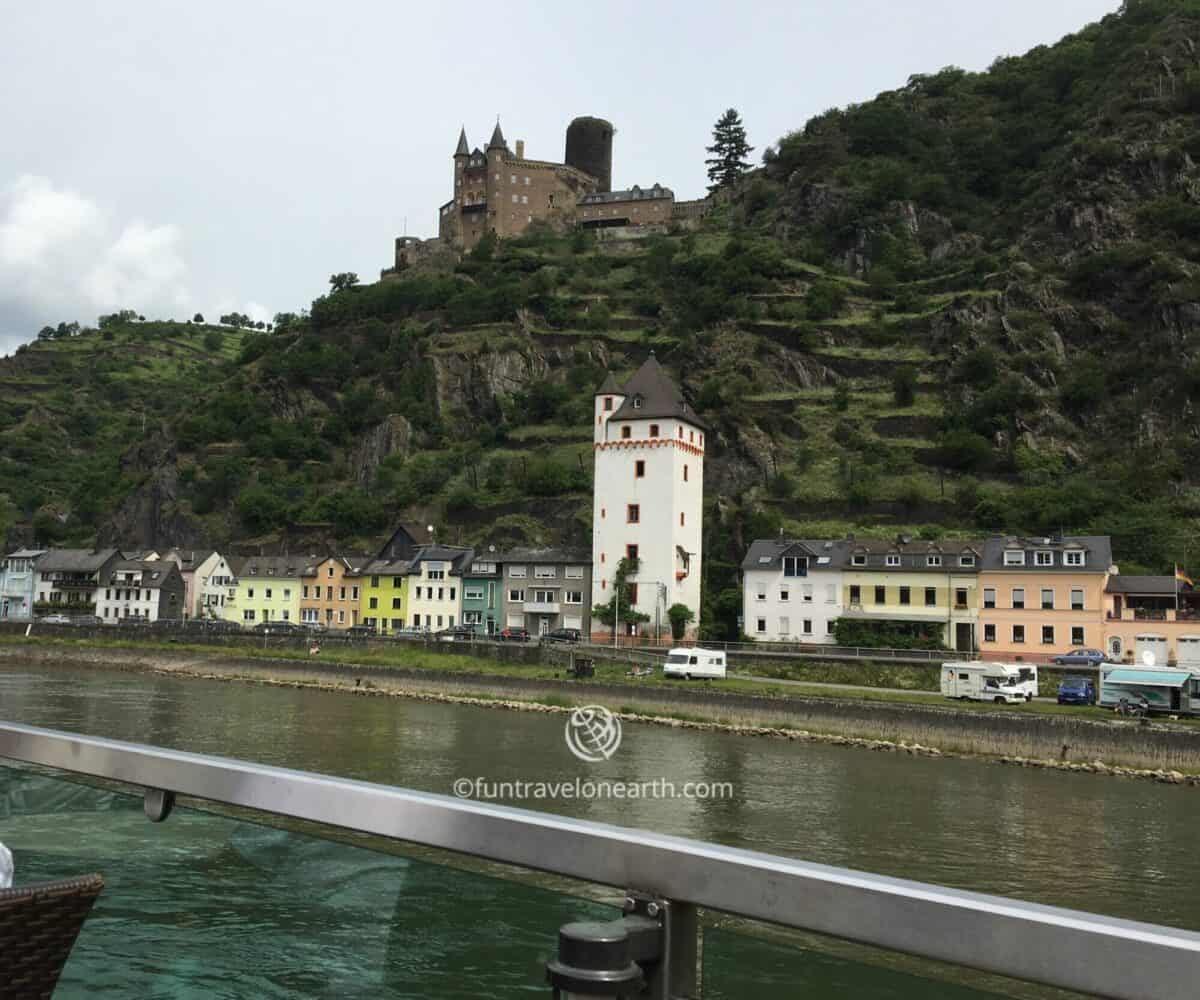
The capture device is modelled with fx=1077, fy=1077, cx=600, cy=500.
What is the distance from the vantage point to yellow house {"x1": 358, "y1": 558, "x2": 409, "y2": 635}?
60.0m

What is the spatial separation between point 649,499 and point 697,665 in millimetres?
14192

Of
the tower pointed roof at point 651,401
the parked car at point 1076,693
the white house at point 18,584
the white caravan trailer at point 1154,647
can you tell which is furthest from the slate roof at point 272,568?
the white caravan trailer at point 1154,647

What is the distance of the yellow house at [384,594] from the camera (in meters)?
60.0

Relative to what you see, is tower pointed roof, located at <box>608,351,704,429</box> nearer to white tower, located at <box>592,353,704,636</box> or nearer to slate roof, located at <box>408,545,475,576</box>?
white tower, located at <box>592,353,704,636</box>

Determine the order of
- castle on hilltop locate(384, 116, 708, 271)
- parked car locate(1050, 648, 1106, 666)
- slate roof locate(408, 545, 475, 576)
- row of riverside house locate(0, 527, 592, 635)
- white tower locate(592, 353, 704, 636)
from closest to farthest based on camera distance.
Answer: parked car locate(1050, 648, 1106, 666)
white tower locate(592, 353, 704, 636)
row of riverside house locate(0, 527, 592, 635)
slate roof locate(408, 545, 475, 576)
castle on hilltop locate(384, 116, 708, 271)

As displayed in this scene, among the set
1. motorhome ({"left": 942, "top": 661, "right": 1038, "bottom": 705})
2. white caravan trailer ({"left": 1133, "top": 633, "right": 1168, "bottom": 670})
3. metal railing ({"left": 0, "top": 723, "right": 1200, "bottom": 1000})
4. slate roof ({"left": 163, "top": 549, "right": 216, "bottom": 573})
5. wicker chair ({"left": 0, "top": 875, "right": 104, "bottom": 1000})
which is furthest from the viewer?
slate roof ({"left": 163, "top": 549, "right": 216, "bottom": 573})

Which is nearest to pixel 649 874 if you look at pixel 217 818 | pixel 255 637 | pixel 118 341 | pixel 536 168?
pixel 217 818

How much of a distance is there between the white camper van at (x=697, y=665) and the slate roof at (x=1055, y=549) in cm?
1206

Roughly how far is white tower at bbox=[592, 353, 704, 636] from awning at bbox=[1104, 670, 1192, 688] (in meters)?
21.6

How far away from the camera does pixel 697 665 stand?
38438 mm

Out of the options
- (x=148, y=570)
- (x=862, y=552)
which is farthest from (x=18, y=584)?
(x=862, y=552)

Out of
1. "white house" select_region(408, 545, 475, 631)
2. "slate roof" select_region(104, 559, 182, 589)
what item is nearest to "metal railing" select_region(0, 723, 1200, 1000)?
"white house" select_region(408, 545, 475, 631)

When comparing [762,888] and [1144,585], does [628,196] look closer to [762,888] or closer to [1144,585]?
[1144,585]

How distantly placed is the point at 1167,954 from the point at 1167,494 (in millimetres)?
58755
